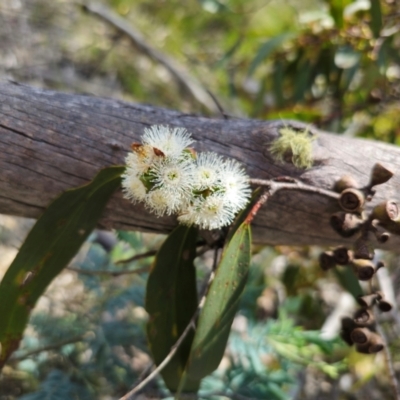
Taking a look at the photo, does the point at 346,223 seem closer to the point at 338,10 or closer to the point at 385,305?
the point at 385,305

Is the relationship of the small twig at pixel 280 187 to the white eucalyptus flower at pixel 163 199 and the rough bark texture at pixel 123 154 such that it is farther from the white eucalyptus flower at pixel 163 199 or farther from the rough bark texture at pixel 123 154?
the white eucalyptus flower at pixel 163 199

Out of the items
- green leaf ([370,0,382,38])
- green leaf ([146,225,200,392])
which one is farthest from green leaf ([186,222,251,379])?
green leaf ([370,0,382,38])

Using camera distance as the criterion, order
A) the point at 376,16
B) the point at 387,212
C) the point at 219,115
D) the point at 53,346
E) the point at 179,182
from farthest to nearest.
A: the point at 219,115 → the point at 376,16 → the point at 53,346 → the point at 387,212 → the point at 179,182

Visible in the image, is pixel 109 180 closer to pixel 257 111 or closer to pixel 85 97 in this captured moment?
Answer: pixel 85 97

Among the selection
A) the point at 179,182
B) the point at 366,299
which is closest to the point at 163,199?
the point at 179,182

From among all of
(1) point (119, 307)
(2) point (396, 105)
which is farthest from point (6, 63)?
(2) point (396, 105)

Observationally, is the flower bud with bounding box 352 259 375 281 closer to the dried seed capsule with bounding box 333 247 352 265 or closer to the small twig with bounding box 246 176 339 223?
the dried seed capsule with bounding box 333 247 352 265
